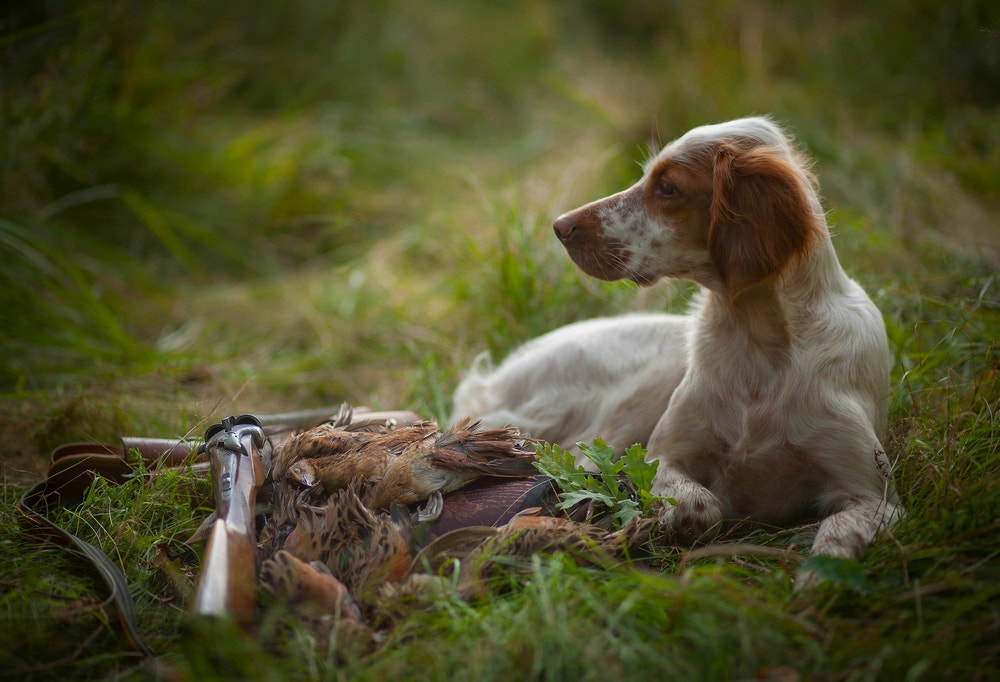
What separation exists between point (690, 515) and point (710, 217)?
0.79 m

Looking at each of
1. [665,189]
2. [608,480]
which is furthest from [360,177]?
[608,480]

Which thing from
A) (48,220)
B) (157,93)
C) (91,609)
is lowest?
(91,609)

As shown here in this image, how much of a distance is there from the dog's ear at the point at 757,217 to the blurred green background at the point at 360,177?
3.71 feet

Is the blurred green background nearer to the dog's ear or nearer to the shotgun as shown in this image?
the shotgun

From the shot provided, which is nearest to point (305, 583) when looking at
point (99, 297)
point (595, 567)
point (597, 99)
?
point (595, 567)

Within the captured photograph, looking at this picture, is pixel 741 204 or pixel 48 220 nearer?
pixel 741 204

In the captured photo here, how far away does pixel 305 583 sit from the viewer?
153 centimetres

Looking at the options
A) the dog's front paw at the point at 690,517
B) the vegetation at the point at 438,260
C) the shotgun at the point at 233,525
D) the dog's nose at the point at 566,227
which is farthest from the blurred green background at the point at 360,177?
the dog's front paw at the point at 690,517

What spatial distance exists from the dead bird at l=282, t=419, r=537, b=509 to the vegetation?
0.33m

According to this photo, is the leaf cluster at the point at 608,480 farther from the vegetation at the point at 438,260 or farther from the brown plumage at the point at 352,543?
the brown plumage at the point at 352,543

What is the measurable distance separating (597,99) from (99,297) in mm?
3736

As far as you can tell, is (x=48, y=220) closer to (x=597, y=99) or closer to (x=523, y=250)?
(x=523, y=250)

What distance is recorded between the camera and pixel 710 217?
2045 mm

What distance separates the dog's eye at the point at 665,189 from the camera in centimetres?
213
